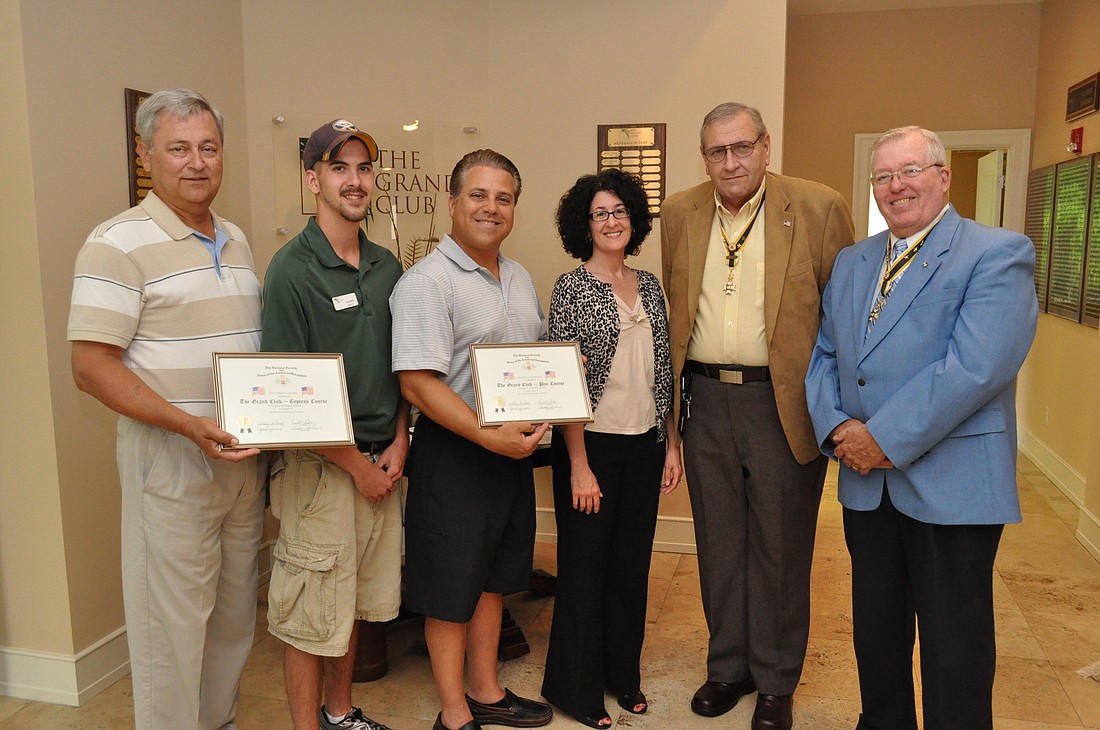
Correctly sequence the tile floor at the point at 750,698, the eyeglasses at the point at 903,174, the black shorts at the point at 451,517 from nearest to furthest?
the eyeglasses at the point at 903,174, the black shorts at the point at 451,517, the tile floor at the point at 750,698

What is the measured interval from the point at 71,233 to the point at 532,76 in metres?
2.21

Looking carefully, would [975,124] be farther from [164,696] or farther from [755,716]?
[164,696]

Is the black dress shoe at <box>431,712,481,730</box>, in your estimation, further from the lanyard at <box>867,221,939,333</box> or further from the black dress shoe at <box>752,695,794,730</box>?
the lanyard at <box>867,221,939,333</box>

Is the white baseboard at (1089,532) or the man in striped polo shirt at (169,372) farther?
the white baseboard at (1089,532)

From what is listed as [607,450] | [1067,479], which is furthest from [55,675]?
[1067,479]

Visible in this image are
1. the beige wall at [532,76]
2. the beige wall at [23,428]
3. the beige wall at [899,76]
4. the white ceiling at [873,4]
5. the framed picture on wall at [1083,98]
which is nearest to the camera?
the beige wall at [23,428]

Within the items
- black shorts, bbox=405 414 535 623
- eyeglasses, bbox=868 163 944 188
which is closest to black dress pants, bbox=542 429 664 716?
black shorts, bbox=405 414 535 623

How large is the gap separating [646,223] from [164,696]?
1.82m

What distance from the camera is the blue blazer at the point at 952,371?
1986 millimetres

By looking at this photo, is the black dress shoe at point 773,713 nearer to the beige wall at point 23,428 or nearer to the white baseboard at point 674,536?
the white baseboard at point 674,536

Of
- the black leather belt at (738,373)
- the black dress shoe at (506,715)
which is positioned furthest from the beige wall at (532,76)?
the black dress shoe at (506,715)

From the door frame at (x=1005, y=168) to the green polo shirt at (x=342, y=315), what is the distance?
4783 millimetres

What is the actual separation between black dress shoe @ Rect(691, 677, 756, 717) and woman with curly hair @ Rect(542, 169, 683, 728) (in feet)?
0.60

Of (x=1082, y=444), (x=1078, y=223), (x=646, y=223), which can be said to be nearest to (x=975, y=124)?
(x=1078, y=223)
